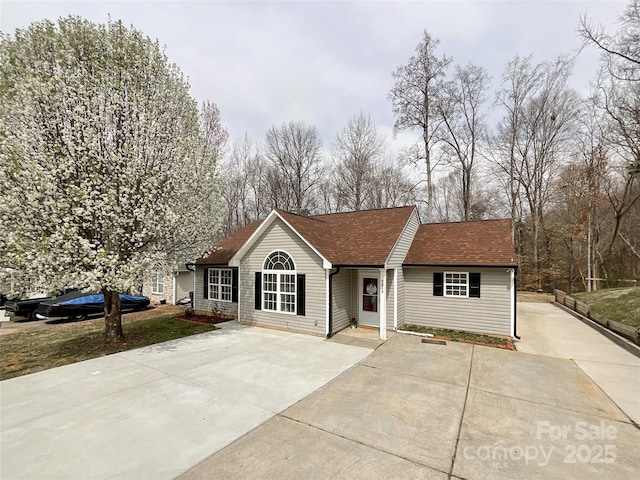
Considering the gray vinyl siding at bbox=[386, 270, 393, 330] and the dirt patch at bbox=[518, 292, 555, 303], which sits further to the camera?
the dirt patch at bbox=[518, 292, 555, 303]

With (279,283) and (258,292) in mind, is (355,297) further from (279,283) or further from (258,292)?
(258,292)

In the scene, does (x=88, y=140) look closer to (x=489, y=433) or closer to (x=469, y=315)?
(x=489, y=433)

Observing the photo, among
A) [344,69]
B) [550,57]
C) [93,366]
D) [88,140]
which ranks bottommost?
[93,366]

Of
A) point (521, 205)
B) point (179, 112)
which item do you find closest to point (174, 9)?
point (179, 112)

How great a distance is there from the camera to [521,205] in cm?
2603

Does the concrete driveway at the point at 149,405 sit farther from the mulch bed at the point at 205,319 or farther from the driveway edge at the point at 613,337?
the driveway edge at the point at 613,337

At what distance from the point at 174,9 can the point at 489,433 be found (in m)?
12.8

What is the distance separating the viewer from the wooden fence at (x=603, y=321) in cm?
927

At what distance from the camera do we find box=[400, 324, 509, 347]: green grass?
381 inches

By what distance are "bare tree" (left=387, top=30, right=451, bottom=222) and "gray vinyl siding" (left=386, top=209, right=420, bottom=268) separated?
884 cm

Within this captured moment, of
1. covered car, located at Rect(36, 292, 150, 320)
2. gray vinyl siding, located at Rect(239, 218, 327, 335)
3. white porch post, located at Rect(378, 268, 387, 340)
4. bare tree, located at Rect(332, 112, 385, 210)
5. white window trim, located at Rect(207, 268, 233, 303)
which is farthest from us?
bare tree, located at Rect(332, 112, 385, 210)

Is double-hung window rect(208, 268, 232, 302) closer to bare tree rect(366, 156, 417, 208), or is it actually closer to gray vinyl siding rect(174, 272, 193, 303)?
gray vinyl siding rect(174, 272, 193, 303)

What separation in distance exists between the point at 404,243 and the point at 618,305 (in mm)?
10223

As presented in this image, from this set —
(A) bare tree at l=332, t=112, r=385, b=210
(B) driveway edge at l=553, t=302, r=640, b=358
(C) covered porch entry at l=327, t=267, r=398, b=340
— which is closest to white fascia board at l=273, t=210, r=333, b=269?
(C) covered porch entry at l=327, t=267, r=398, b=340
